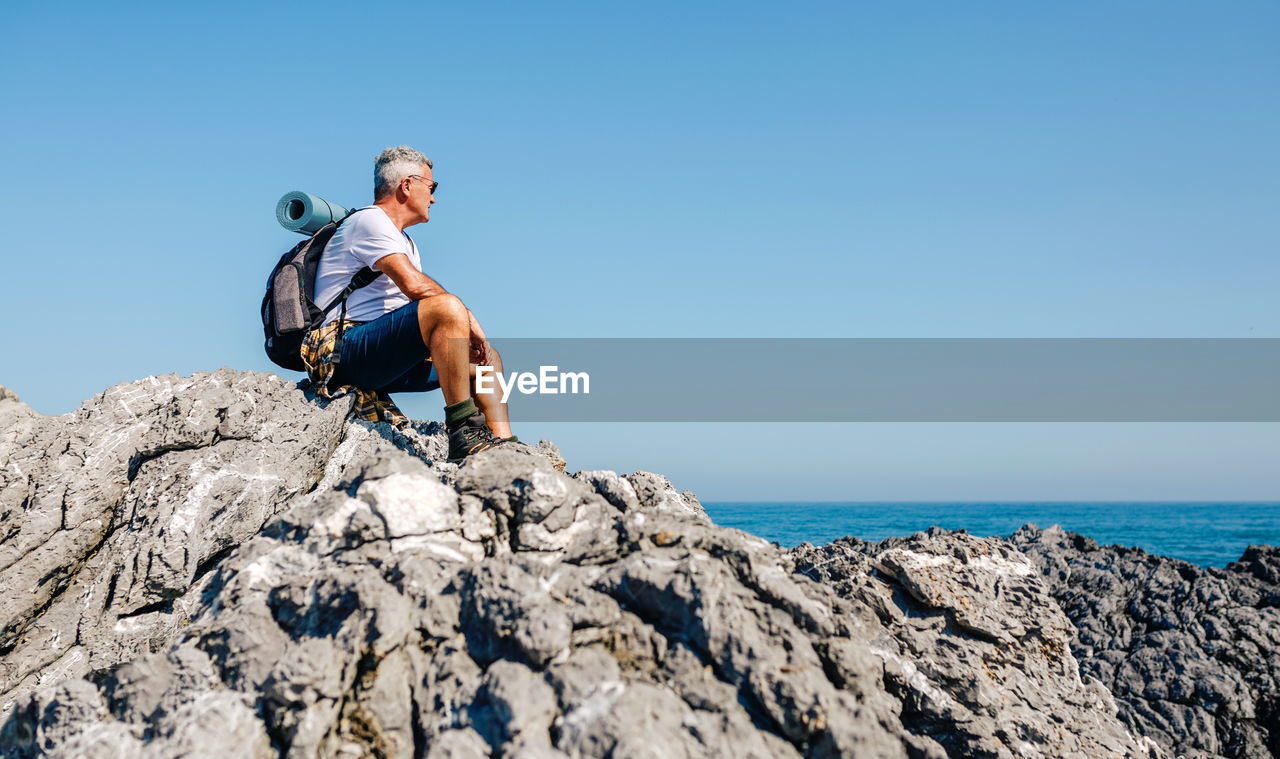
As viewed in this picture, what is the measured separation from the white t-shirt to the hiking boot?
1090mm

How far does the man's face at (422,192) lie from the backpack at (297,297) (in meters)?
0.39

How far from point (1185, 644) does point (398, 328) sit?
774cm

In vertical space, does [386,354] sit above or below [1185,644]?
above

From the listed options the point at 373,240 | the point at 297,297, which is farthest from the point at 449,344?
the point at 297,297

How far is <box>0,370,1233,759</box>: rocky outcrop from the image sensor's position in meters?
2.42

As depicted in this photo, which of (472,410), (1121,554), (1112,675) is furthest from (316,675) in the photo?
(1121,554)

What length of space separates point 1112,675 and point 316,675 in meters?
7.48

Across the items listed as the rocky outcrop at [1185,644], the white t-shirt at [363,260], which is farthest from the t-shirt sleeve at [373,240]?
the rocky outcrop at [1185,644]

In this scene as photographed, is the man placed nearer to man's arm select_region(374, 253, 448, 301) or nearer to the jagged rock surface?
man's arm select_region(374, 253, 448, 301)

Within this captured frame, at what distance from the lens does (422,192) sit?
5.28 meters

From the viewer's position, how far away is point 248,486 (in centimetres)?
450

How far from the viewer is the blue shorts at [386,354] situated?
4.75m

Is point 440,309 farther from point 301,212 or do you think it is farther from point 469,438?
point 301,212

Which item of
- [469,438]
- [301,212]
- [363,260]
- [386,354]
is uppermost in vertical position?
[301,212]
